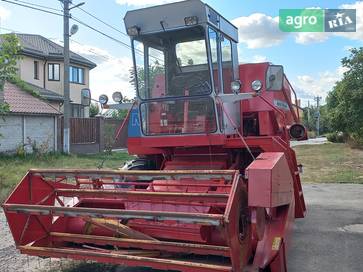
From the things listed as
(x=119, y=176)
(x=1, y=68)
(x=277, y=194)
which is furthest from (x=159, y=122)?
(x=1, y=68)

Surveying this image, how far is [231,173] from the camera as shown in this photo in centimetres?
459

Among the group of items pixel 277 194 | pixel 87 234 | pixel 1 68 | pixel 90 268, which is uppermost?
pixel 1 68

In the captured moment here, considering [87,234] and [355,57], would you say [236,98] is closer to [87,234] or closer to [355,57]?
[87,234]

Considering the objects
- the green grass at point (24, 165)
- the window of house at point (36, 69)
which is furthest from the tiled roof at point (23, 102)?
the window of house at point (36, 69)

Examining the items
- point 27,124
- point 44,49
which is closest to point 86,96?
point 27,124

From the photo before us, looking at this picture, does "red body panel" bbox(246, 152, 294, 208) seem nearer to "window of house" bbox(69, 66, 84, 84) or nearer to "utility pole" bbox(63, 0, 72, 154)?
"utility pole" bbox(63, 0, 72, 154)

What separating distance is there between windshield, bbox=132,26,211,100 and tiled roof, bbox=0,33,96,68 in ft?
91.3

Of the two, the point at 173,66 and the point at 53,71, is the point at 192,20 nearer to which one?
the point at 173,66

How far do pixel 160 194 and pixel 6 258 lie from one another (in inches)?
107

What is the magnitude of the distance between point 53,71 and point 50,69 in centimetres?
29

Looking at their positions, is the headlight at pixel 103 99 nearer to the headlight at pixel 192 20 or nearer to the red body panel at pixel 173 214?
the red body panel at pixel 173 214

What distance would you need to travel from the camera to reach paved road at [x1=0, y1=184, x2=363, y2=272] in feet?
19.3

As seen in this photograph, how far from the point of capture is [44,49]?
117 ft

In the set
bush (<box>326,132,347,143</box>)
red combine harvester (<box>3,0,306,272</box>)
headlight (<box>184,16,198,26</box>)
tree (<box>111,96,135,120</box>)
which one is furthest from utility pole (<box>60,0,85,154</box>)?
bush (<box>326,132,347,143</box>)
